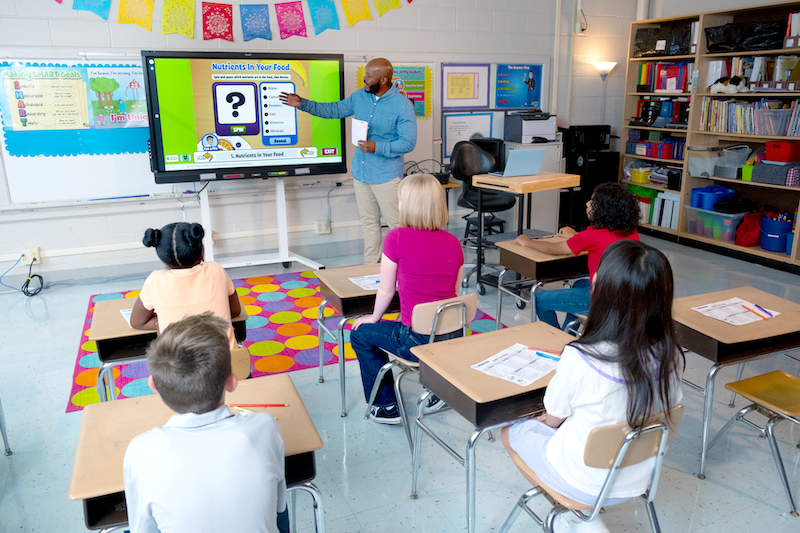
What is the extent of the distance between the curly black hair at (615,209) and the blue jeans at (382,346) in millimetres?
883

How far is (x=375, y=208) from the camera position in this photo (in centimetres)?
467

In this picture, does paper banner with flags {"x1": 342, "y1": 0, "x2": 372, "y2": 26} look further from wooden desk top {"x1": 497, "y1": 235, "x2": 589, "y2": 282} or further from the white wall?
wooden desk top {"x1": 497, "y1": 235, "x2": 589, "y2": 282}

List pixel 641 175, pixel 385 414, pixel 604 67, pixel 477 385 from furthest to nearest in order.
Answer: pixel 641 175
pixel 604 67
pixel 385 414
pixel 477 385

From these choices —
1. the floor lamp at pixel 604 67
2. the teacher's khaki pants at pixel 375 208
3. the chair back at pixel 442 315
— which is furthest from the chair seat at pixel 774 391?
the floor lamp at pixel 604 67

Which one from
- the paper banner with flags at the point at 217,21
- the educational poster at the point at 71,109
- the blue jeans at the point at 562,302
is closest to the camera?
the blue jeans at the point at 562,302

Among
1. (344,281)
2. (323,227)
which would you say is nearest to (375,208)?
(323,227)

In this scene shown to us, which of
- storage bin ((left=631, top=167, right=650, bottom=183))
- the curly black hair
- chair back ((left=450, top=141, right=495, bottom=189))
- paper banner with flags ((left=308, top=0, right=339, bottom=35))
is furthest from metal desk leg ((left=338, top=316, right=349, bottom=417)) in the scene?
storage bin ((left=631, top=167, right=650, bottom=183))

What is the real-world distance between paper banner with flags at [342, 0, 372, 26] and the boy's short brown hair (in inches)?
171

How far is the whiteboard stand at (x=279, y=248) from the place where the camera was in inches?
183

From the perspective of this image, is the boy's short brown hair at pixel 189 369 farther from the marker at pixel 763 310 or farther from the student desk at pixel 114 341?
the marker at pixel 763 310

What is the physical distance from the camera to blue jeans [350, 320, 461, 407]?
7.71 ft

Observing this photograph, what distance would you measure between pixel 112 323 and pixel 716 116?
5319mm

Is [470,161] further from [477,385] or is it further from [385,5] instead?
[477,385]

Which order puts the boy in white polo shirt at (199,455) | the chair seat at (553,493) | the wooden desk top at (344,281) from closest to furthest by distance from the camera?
the boy in white polo shirt at (199,455)
the chair seat at (553,493)
the wooden desk top at (344,281)
